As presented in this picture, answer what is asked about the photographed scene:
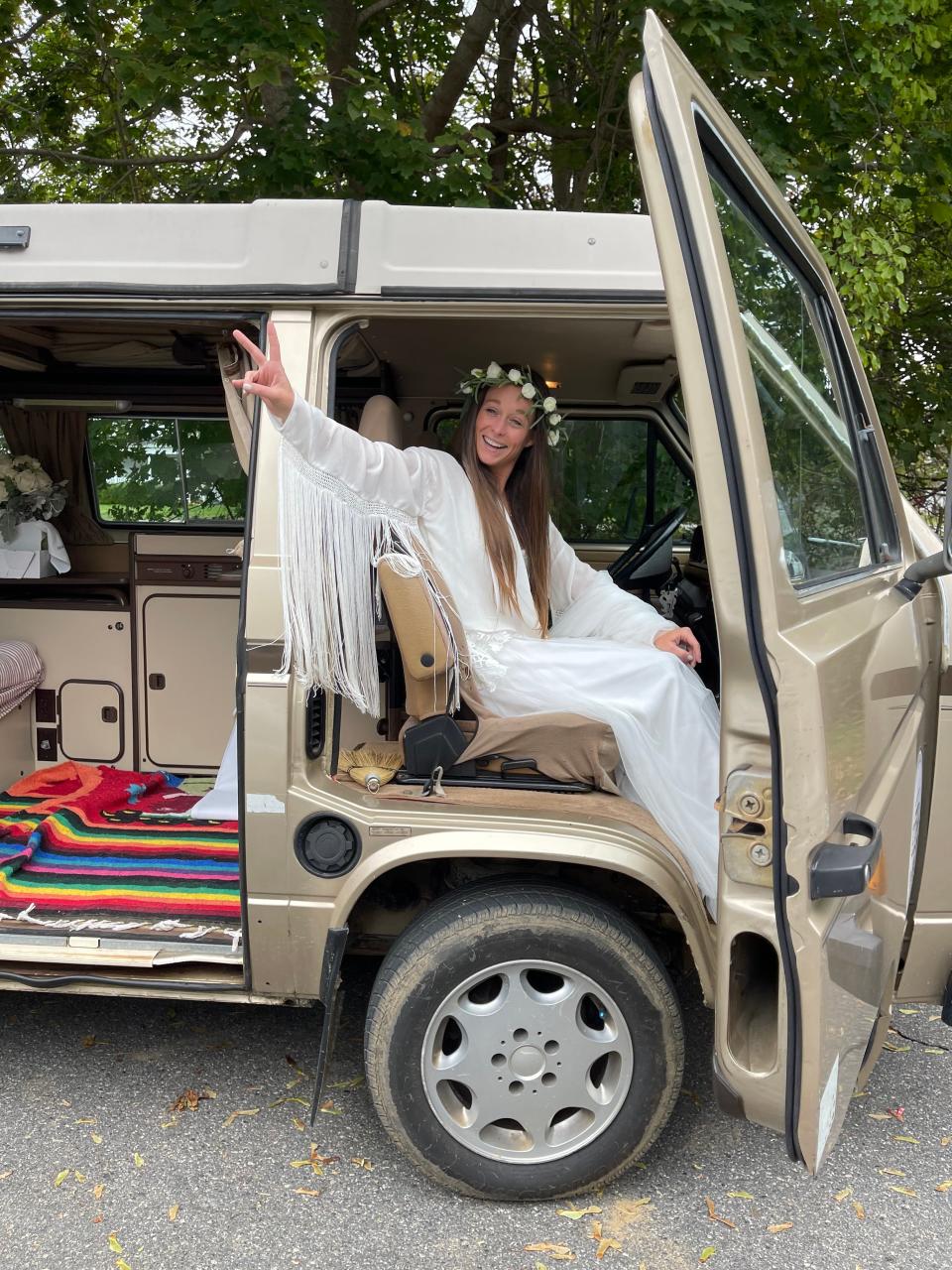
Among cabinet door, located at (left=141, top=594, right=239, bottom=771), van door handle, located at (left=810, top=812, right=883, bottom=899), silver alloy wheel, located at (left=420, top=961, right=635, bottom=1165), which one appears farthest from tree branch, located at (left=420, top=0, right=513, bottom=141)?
van door handle, located at (left=810, top=812, right=883, bottom=899)

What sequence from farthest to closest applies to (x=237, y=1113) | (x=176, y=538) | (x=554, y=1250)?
(x=176, y=538)
(x=237, y=1113)
(x=554, y=1250)

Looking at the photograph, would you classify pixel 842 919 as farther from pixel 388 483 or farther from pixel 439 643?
pixel 388 483

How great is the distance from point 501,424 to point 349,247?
0.82 m

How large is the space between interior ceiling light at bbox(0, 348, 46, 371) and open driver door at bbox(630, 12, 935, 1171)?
11.0 feet

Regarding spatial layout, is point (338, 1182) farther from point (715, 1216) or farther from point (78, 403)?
point (78, 403)

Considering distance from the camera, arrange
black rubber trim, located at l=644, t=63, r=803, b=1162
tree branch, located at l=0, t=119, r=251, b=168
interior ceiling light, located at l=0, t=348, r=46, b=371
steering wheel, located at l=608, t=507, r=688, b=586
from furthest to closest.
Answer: tree branch, located at l=0, t=119, r=251, b=168, interior ceiling light, located at l=0, t=348, r=46, b=371, steering wheel, located at l=608, t=507, r=688, b=586, black rubber trim, located at l=644, t=63, r=803, b=1162

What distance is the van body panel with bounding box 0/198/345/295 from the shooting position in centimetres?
274

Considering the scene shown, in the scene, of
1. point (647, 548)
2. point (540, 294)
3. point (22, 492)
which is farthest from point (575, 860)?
point (22, 492)

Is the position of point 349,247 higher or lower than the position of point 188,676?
higher

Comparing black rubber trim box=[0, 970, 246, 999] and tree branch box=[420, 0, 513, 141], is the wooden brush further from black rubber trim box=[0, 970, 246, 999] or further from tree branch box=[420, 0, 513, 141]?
tree branch box=[420, 0, 513, 141]

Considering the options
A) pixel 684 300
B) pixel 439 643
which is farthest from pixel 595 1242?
pixel 684 300

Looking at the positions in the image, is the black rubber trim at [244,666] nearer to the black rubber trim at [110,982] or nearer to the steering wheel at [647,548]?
the black rubber trim at [110,982]

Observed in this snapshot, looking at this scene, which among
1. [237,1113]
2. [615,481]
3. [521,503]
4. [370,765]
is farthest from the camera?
[615,481]

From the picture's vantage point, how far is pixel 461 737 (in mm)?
2900
